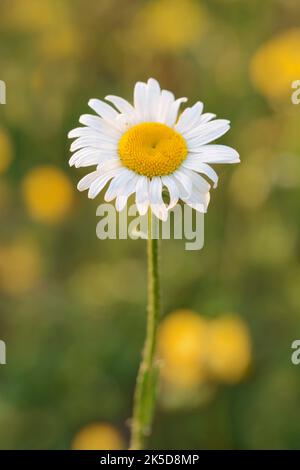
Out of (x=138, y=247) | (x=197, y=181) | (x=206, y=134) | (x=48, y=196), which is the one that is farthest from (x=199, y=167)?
(x=48, y=196)

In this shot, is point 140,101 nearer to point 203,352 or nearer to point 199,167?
point 199,167

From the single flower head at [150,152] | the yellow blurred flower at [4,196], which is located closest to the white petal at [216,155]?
the single flower head at [150,152]

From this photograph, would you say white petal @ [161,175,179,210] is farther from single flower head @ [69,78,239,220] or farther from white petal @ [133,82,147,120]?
white petal @ [133,82,147,120]

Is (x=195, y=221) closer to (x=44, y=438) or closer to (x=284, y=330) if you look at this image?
(x=284, y=330)
